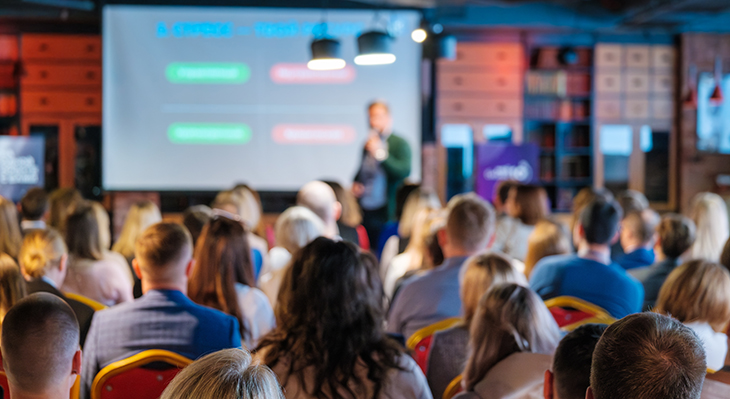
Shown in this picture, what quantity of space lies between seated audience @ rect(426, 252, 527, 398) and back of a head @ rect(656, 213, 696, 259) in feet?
5.35

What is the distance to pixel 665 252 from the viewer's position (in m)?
3.85

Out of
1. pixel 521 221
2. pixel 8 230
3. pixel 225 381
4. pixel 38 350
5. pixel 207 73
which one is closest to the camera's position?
pixel 225 381

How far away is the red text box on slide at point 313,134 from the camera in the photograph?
7465 millimetres

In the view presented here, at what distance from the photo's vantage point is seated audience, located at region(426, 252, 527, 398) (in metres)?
2.42

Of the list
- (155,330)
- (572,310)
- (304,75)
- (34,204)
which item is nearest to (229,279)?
(155,330)

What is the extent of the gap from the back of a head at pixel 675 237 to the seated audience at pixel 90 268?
2989mm

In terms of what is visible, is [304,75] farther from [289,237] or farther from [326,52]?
[289,237]

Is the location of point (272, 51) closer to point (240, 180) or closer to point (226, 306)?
point (240, 180)

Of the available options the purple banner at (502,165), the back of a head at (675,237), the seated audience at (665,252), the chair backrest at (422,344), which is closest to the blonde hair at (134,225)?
the chair backrest at (422,344)

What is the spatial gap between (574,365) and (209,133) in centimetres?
636

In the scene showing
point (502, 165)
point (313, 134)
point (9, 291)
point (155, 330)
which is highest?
point (313, 134)

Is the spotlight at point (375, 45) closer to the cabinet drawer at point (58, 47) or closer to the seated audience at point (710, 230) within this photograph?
the seated audience at point (710, 230)

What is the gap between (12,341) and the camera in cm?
171

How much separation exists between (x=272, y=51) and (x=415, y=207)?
10.6 feet
